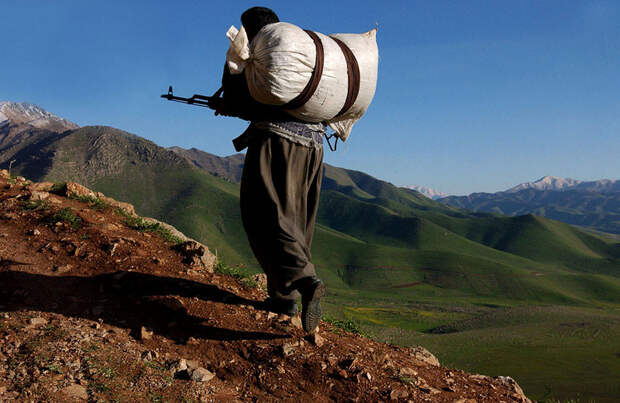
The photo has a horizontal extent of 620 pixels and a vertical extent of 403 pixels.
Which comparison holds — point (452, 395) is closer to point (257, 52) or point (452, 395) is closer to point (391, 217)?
point (257, 52)

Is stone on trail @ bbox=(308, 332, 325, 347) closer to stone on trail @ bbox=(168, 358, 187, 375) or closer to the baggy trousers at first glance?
the baggy trousers

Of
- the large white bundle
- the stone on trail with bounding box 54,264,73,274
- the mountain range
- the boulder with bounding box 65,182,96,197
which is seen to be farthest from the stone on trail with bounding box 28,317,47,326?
the mountain range

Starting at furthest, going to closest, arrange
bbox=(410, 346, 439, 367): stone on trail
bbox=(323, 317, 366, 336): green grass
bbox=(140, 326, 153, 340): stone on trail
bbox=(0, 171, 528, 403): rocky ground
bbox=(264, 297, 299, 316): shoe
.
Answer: bbox=(323, 317, 366, 336): green grass < bbox=(410, 346, 439, 367): stone on trail < bbox=(264, 297, 299, 316): shoe < bbox=(140, 326, 153, 340): stone on trail < bbox=(0, 171, 528, 403): rocky ground

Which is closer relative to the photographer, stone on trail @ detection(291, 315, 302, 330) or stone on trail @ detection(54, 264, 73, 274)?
stone on trail @ detection(291, 315, 302, 330)

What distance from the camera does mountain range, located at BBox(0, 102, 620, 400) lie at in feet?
105

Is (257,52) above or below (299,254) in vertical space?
above

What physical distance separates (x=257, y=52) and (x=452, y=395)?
3728 millimetres

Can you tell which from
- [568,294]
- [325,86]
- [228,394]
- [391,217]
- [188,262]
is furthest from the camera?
[391,217]

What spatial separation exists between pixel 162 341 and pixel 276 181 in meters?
2.01

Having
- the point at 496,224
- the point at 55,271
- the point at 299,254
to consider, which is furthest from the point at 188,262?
the point at 496,224

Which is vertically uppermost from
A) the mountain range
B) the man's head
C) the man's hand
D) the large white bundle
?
the man's head

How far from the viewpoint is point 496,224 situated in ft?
529

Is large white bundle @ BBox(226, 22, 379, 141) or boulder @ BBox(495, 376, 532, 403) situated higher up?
large white bundle @ BBox(226, 22, 379, 141)

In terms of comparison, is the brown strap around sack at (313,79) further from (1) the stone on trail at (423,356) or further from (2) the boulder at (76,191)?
(2) the boulder at (76,191)
